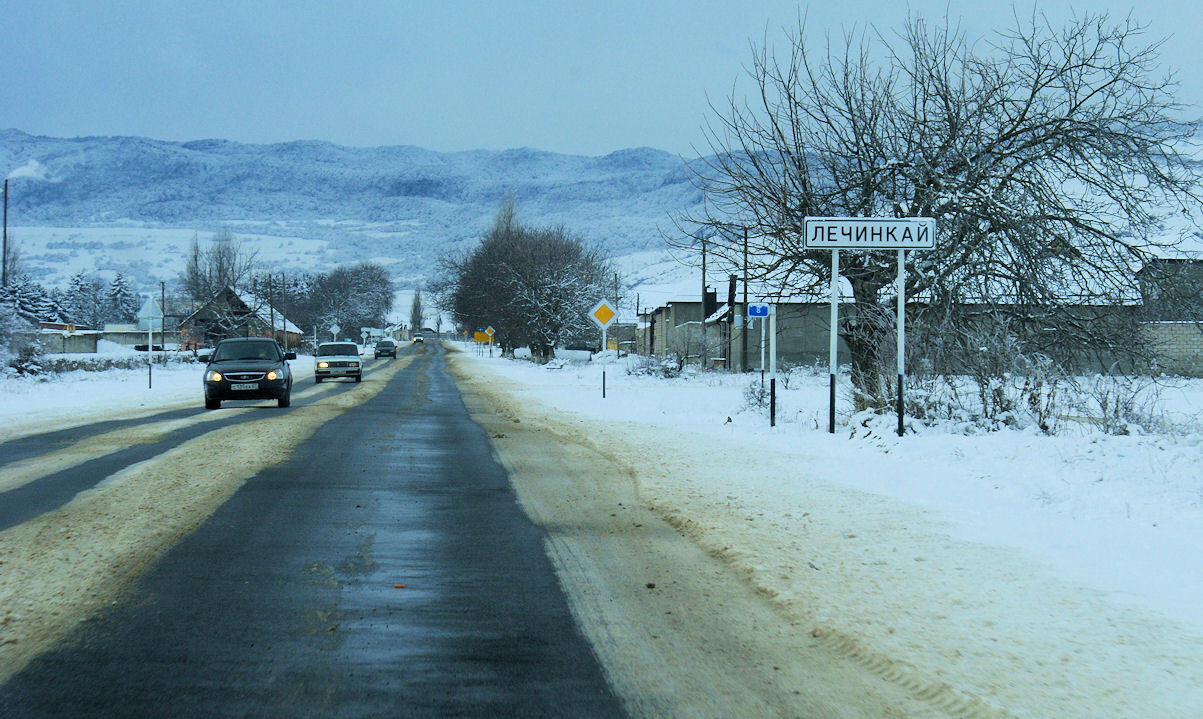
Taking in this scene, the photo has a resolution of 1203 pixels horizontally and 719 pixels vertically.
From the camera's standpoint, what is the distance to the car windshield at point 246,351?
24.2 metres

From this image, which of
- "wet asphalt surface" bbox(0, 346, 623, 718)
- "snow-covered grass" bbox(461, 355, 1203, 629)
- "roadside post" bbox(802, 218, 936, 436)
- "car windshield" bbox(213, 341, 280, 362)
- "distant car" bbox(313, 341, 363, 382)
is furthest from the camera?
"distant car" bbox(313, 341, 363, 382)

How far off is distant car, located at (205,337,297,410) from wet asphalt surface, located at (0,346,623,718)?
49.0 feet

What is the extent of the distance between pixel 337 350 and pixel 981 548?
3780cm

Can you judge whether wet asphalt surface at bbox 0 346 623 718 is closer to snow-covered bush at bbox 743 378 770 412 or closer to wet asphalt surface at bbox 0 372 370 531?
wet asphalt surface at bbox 0 372 370 531

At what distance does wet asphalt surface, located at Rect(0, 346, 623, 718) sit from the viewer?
3969 mm

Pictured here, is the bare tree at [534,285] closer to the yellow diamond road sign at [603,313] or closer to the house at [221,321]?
the house at [221,321]

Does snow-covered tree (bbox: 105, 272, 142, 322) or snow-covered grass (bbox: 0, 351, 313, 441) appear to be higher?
snow-covered tree (bbox: 105, 272, 142, 322)

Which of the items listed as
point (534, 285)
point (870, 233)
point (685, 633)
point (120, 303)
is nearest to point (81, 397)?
point (870, 233)

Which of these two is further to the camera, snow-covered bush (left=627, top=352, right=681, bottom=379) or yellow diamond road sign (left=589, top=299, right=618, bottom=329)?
snow-covered bush (left=627, top=352, right=681, bottom=379)

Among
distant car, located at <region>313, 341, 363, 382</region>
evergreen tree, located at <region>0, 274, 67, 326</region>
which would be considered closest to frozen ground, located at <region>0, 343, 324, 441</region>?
distant car, located at <region>313, 341, 363, 382</region>

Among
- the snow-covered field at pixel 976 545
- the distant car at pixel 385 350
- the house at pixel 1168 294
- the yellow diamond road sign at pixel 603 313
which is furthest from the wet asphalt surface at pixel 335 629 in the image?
the distant car at pixel 385 350

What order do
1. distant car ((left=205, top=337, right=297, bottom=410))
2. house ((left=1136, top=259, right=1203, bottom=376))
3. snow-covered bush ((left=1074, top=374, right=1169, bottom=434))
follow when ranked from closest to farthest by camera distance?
snow-covered bush ((left=1074, top=374, right=1169, bottom=434)) → house ((left=1136, top=259, right=1203, bottom=376)) → distant car ((left=205, top=337, right=297, bottom=410))

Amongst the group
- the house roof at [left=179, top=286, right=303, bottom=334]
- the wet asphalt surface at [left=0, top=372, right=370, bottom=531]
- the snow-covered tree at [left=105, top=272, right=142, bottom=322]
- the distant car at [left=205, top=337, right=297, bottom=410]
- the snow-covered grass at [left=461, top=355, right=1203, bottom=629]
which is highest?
the snow-covered tree at [left=105, top=272, right=142, bottom=322]

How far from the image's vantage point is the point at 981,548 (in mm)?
7117
